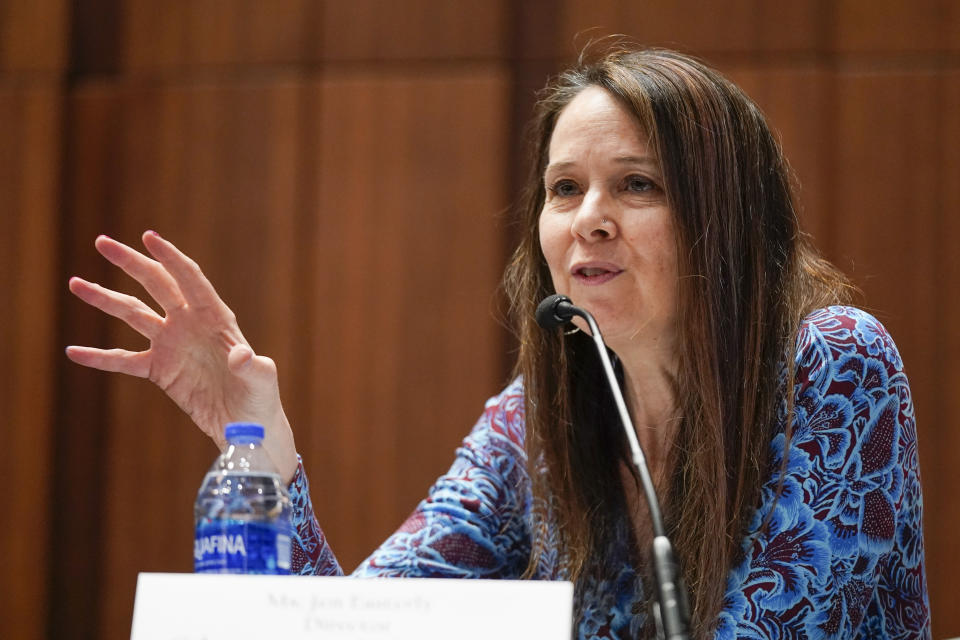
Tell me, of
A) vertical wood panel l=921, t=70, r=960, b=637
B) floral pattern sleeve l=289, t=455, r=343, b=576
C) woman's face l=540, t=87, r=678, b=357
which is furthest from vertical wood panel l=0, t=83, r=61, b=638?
vertical wood panel l=921, t=70, r=960, b=637

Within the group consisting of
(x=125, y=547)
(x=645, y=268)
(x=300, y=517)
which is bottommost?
(x=125, y=547)

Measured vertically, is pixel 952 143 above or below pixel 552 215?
above

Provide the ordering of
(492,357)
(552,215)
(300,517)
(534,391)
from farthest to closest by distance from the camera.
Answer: (492,357) → (534,391) → (552,215) → (300,517)

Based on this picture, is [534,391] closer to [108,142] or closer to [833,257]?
[833,257]

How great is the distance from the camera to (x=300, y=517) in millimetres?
1574

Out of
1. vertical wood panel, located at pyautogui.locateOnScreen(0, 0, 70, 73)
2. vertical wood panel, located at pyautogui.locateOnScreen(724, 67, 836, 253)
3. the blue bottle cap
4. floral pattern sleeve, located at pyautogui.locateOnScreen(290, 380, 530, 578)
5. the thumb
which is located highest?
vertical wood panel, located at pyautogui.locateOnScreen(0, 0, 70, 73)

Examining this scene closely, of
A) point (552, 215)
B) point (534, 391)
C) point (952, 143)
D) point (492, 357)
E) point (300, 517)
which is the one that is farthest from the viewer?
point (492, 357)

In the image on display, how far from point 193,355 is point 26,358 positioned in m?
1.69

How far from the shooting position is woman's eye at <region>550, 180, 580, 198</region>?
171cm

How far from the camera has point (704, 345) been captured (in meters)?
1.55

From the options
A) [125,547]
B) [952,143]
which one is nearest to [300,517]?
[125,547]

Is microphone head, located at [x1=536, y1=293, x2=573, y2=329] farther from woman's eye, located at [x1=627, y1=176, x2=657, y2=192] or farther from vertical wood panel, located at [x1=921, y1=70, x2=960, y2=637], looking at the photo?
vertical wood panel, located at [x1=921, y1=70, x2=960, y2=637]

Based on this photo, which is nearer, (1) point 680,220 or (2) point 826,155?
(1) point 680,220

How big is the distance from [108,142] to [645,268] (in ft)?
6.49
